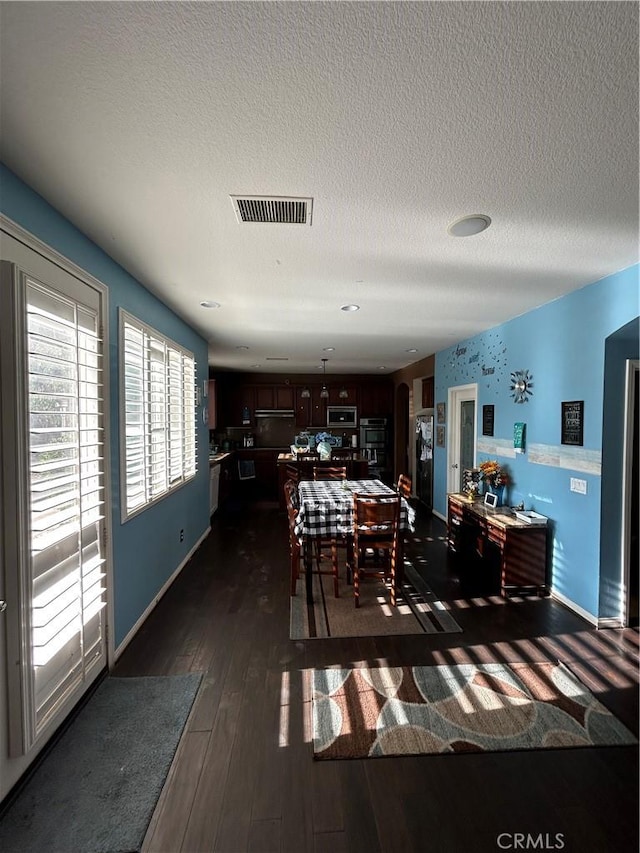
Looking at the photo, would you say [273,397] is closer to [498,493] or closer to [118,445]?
[498,493]

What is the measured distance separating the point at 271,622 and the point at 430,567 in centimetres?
192

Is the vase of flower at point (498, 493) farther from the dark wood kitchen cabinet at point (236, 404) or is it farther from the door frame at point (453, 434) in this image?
the dark wood kitchen cabinet at point (236, 404)

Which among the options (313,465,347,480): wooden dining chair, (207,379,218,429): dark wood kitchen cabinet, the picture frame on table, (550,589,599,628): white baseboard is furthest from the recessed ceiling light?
(207,379,218,429): dark wood kitchen cabinet

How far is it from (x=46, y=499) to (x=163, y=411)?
5.80 ft

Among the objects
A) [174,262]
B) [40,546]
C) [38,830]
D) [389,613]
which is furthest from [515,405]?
[38,830]

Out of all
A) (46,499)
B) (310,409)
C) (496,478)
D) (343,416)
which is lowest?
(496,478)

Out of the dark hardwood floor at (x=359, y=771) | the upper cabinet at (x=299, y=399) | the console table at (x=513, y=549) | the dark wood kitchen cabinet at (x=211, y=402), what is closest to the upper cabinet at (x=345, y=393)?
the upper cabinet at (x=299, y=399)

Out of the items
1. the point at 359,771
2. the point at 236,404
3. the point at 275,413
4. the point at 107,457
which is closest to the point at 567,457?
the point at 359,771

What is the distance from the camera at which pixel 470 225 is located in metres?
1.95

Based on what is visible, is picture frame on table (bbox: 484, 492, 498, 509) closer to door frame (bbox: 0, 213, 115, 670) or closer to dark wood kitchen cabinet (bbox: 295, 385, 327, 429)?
door frame (bbox: 0, 213, 115, 670)

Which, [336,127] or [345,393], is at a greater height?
[336,127]

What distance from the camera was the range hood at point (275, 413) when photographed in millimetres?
8703

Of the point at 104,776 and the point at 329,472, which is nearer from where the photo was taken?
the point at 104,776

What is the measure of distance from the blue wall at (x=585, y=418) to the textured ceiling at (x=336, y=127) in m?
0.56
